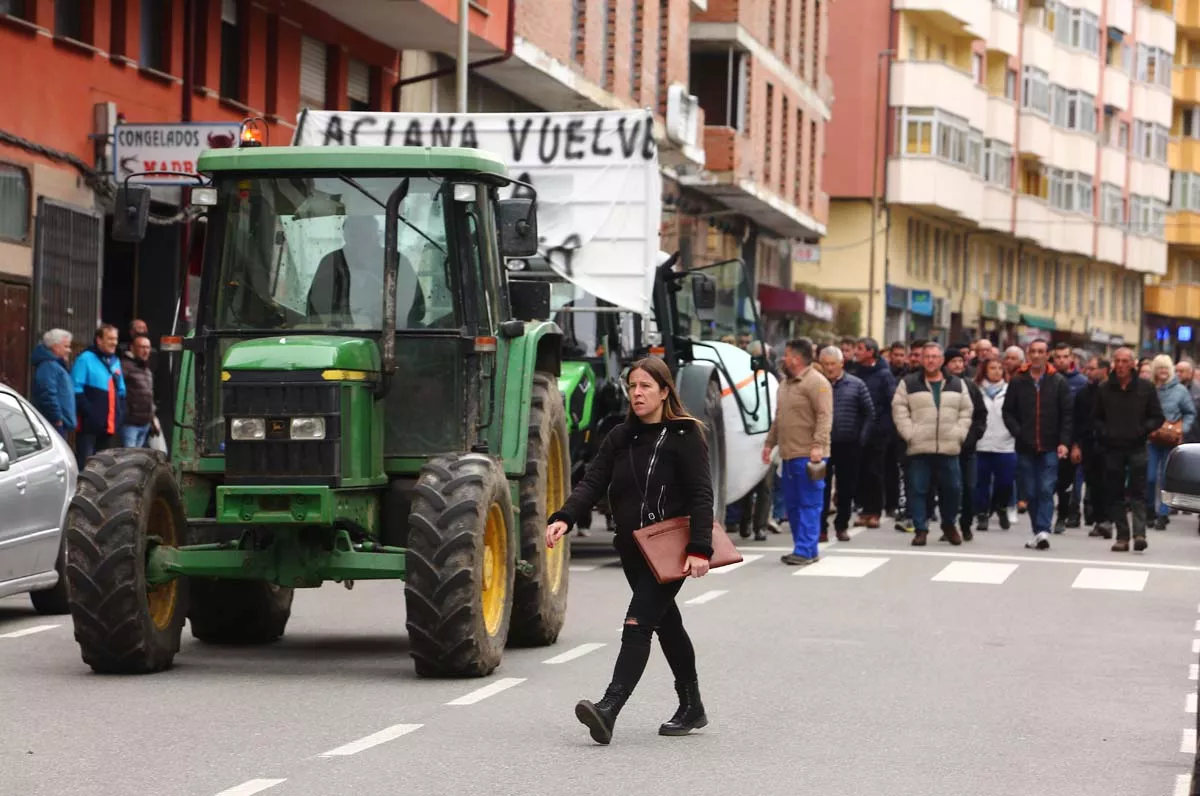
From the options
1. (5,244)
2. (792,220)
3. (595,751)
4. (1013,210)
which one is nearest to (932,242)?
(1013,210)

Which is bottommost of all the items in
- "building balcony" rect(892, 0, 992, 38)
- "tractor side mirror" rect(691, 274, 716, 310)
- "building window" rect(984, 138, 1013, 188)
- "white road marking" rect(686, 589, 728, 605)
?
"white road marking" rect(686, 589, 728, 605)

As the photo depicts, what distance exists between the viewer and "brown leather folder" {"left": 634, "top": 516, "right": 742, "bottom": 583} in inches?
413

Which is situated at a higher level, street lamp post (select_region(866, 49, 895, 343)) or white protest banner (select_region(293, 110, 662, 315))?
street lamp post (select_region(866, 49, 895, 343))

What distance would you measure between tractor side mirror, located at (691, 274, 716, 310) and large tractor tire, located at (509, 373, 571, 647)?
22.8 feet

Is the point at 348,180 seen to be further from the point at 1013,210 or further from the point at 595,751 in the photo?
the point at 1013,210

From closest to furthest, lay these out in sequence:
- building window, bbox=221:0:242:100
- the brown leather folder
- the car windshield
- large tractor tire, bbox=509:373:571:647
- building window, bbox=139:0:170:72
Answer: the brown leather folder → the car windshield → large tractor tire, bbox=509:373:571:647 → building window, bbox=139:0:170:72 → building window, bbox=221:0:242:100

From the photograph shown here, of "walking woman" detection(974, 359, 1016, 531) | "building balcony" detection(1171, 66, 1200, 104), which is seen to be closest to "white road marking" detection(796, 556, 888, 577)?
"walking woman" detection(974, 359, 1016, 531)

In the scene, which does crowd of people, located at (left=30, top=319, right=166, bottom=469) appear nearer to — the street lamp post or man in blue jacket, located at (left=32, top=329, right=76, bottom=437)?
man in blue jacket, located at (left=32, top=329, right=76, bottom=437)

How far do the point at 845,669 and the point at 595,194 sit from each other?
713 centimetres

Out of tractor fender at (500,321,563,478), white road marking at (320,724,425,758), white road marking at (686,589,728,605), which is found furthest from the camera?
white road marking at (686,589,728,605)

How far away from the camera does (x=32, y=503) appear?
49.1ft

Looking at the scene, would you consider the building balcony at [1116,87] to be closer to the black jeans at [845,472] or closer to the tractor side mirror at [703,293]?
the black jeans at [845,472]

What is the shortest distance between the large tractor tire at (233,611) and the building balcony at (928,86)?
183 feet

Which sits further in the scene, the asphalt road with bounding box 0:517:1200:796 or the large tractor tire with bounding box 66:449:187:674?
the large tractor tire with bounding box 66:449:187:674
